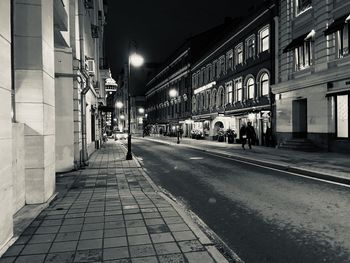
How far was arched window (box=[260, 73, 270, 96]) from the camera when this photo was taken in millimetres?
27375

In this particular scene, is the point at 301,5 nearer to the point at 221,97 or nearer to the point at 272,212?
the point at 221,97

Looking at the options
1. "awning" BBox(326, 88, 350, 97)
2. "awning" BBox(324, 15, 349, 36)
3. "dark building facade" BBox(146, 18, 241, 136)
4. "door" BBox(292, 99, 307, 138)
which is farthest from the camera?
"dark building facade" BBox(146, 18, 241, 136)

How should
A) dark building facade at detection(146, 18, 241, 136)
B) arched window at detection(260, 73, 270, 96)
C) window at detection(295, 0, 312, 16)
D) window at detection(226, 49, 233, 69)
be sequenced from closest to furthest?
window at detection(295, 0, 312, 16)
arched window at detection(260, 73, 270, 96)
window at detection(226, 49, 233, 69)
dark building facade at detection(146, 18, 241, 136)

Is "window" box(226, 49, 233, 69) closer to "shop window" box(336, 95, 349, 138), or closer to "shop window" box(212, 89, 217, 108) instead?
"shop window" box(212, 89, 217, 108)

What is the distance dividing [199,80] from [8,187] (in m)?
43.2

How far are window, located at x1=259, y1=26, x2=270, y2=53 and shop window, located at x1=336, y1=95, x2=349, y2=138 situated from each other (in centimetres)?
970

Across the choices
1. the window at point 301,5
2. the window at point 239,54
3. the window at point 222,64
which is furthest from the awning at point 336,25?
the window at point 222,64

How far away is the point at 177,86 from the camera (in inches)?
2378

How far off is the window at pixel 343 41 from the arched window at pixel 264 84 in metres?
8.64

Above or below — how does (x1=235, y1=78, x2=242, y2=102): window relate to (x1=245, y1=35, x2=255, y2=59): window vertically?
below

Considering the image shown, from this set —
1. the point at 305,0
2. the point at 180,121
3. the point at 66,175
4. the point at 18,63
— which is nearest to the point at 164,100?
the point at 180,121

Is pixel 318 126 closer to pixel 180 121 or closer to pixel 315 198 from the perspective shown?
pixel 315 198

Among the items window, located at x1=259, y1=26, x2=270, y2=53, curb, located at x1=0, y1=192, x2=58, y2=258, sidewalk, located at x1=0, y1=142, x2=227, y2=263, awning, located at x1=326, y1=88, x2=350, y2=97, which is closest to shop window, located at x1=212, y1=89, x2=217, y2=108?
window, located at x1=259, y1=26, x2=270, y2=53

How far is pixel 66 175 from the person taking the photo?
12328 millimetres
